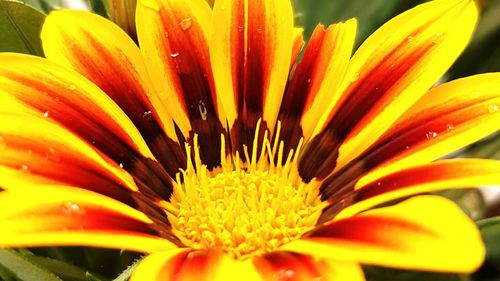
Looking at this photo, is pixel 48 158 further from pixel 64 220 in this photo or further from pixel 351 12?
pixel 351 12

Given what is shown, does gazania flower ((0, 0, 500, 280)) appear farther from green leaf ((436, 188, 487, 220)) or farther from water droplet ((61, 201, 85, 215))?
green leaf ((436, 188, 487, 220))

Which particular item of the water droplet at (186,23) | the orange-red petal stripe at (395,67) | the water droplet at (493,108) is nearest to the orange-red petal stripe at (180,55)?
the water droplet at (186,23)

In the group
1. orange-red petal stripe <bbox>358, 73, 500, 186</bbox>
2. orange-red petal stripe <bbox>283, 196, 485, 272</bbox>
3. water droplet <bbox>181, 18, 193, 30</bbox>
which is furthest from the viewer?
water droplet <bbox>181, 18, 193, 30</bbox>

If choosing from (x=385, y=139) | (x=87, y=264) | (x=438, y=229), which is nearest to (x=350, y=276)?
(x=438, y=229)

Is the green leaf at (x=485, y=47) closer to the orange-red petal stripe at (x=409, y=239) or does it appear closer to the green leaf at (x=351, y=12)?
the green leaf at (x=351, y=12)

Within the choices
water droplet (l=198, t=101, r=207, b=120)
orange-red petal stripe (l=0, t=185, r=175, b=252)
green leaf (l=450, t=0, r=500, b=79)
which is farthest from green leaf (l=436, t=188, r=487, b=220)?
orange-red petal stripe (l=0, t=185, r=175, b=252)

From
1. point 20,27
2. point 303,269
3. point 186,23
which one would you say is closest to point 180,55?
point 186,23
